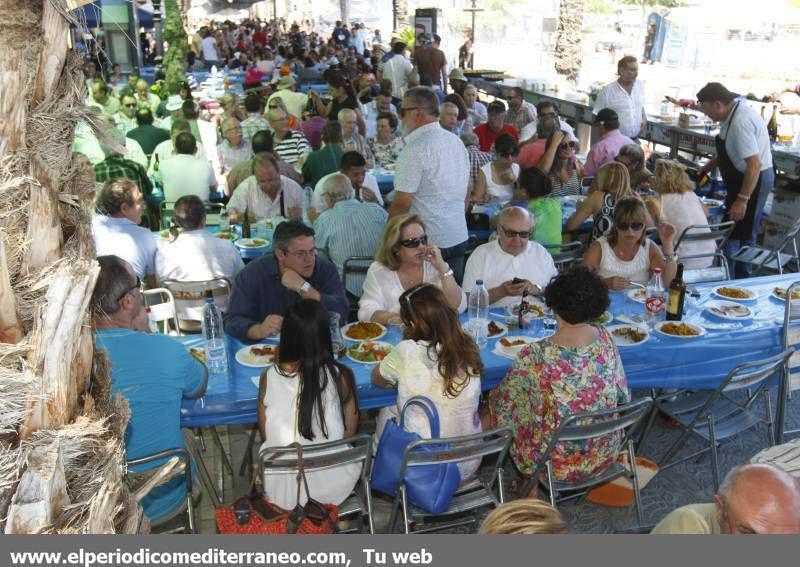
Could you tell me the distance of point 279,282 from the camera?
4203 mm

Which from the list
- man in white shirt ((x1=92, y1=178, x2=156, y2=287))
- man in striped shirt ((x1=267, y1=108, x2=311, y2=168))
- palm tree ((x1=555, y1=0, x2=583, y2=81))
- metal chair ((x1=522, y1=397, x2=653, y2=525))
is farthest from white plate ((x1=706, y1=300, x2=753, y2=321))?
palm tree ((x1=555, y1=0, x2=583, y2=81))

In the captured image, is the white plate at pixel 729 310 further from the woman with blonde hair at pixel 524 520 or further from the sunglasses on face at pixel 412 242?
the woman with blonde hair at pixel 524 520

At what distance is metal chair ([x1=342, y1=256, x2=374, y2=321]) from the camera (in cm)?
522

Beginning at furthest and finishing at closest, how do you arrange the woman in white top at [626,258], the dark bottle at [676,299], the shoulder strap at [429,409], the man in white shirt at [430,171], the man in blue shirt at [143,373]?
the man in white shirt at [430,171], the woman in white top at [626,258], the dark bottle at [676,299], the shoulder strap at [429,409], the man in blue shirt at [143,373]

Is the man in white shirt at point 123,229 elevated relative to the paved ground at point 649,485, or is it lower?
elevated

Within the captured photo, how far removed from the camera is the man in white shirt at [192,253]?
Result: 4.86 metres

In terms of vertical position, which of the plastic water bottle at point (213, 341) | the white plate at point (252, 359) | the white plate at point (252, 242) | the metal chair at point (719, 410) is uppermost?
the plastic water bottle at point (213, 341)

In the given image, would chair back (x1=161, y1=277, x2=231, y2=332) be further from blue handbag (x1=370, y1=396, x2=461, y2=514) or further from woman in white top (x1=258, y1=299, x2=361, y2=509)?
blue handbag (x1=370, y1=396, x2=461, y2=514)

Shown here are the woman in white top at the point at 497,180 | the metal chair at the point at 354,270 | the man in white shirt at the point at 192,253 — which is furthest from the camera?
the woman in white top at the point at 497,180

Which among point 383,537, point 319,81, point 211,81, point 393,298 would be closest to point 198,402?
point 393,298

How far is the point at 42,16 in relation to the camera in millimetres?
1105

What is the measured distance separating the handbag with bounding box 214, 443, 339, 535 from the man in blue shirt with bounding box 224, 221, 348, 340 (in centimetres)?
139

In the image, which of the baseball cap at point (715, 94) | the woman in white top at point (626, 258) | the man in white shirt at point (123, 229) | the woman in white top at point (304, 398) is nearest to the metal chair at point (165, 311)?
the man in white shirt at point (123, 229)

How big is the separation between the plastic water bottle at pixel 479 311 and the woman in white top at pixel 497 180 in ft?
9.47
